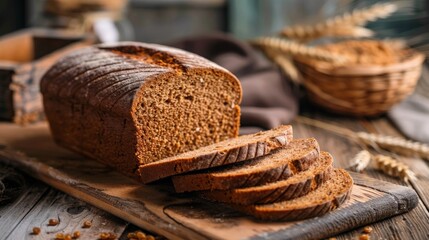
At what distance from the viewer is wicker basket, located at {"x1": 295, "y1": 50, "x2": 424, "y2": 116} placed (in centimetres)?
439

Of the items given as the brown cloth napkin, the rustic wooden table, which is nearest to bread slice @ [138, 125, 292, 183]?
the rustic wooden table

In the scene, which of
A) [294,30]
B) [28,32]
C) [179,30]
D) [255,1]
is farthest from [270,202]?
[179,30]

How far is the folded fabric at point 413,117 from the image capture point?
4.29 meters

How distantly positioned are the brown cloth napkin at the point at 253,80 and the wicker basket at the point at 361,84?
0.20 meters

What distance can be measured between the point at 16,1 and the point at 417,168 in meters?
4.96

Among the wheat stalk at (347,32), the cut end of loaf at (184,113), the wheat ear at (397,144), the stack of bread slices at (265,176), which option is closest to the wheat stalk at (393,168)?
the wheat ear at (397,144)

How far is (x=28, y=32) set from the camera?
490cm

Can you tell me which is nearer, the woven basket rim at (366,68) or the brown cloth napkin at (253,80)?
the brown cloth napkin at (253,80)

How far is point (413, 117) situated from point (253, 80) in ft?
3.48

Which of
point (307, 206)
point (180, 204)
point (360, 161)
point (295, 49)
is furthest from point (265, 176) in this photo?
point (295, 49)

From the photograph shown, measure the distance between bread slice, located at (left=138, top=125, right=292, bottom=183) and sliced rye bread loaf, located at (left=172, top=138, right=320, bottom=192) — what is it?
36mm

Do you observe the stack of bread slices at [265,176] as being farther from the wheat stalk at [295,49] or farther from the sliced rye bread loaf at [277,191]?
the wheat stalk at [295,49]

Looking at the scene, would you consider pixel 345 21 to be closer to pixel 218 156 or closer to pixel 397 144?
pixel 397 144

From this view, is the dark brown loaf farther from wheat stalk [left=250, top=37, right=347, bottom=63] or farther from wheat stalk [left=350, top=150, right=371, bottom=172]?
wheat stalk [left=250, top=37, right=347, bottom=63]
